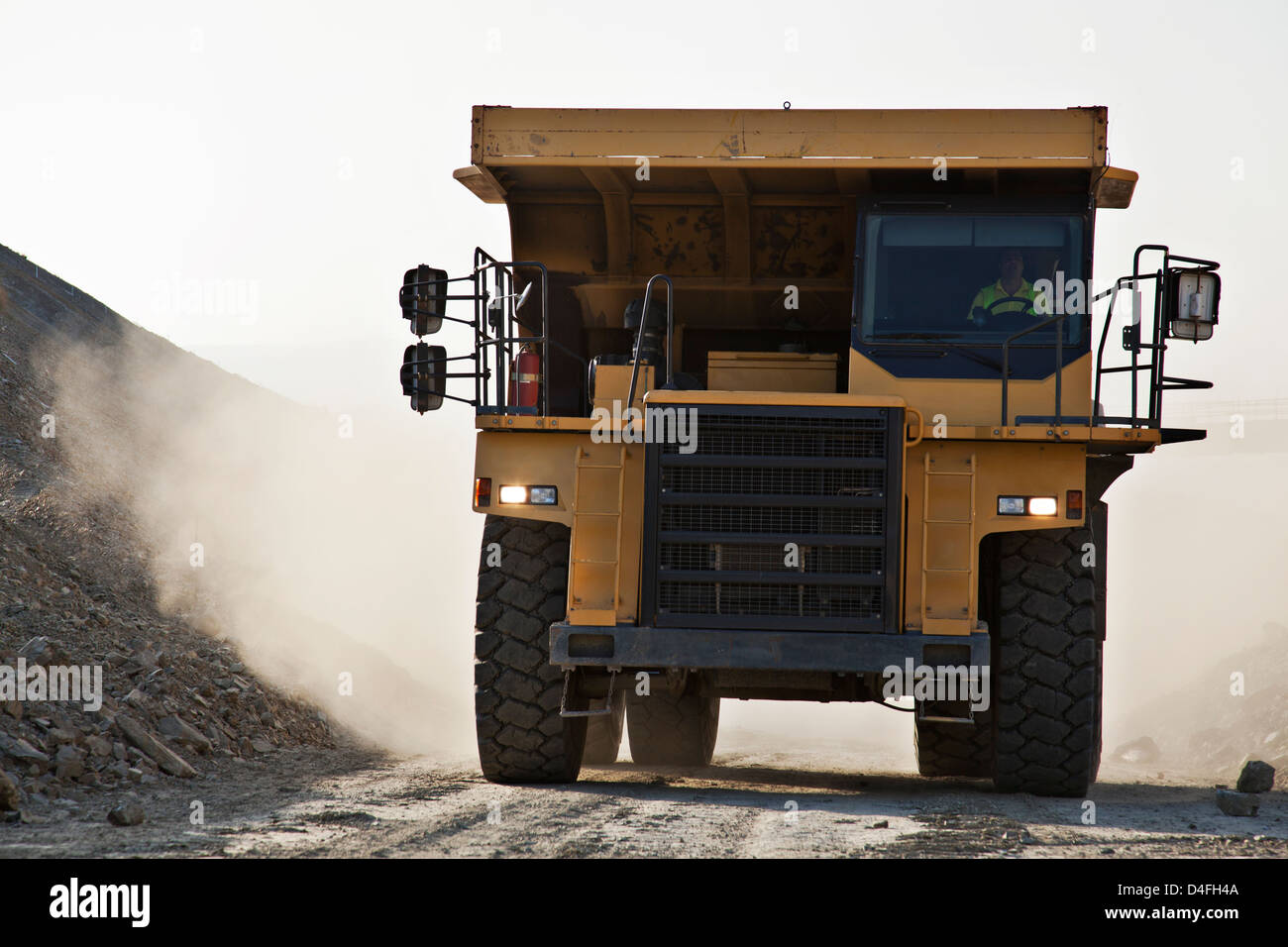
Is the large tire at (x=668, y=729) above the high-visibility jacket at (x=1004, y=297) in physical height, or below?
below

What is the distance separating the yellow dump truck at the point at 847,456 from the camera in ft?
26.7

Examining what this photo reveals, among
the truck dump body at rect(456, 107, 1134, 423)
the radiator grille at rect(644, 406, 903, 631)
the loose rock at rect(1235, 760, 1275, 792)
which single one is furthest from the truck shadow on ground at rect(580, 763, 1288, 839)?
the truck dump body at rect(456, 107, 1134, 423)

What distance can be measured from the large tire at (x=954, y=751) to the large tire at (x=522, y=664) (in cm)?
335

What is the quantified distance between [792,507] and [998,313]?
6.40 feet

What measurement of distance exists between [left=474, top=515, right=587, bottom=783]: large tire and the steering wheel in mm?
2821

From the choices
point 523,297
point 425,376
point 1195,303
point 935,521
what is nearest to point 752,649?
point 935,521

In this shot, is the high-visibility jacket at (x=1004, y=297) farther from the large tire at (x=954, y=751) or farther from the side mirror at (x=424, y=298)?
the large tire at (x=954, y=751)

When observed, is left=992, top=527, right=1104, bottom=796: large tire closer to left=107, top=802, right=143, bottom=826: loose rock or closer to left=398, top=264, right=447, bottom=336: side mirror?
left=398, top=264, right=447, bottom=336: side mirror

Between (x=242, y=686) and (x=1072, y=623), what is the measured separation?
6.29 m

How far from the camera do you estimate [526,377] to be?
9.87m

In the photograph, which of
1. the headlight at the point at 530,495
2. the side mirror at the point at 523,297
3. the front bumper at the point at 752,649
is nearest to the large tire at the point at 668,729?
the side mirror at the point at 523,297
